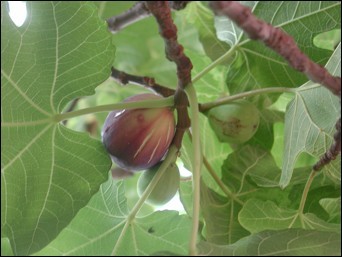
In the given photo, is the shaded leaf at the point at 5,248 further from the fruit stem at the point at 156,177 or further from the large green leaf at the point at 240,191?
the large green leaf at the point at 240,191

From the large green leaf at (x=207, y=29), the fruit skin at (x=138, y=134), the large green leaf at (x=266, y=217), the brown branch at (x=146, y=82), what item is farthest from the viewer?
A: the large green leaf at (x=207, y=29)

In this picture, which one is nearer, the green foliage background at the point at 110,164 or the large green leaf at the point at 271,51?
the green foliage background at the point at 110,164

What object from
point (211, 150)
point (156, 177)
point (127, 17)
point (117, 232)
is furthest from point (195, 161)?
point (127, 17)

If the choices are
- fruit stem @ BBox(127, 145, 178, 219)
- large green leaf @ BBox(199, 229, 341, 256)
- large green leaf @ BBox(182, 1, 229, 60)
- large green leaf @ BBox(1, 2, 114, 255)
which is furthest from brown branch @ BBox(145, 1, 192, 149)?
large green leaf @ BBox(182, 1, 229, 60)

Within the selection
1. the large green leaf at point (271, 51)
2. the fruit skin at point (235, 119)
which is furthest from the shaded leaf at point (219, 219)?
the large green leaf at point (271, 51)

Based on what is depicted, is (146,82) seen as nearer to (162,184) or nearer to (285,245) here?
(162,184)

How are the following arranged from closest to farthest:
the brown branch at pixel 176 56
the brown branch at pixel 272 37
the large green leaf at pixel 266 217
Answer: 1. the brown branch at pixel 272 37
2. the brown branch at pixel 176 56
3. the large green leaf at pixel 266 217

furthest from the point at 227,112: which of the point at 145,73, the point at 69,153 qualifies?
the point at 145,73
